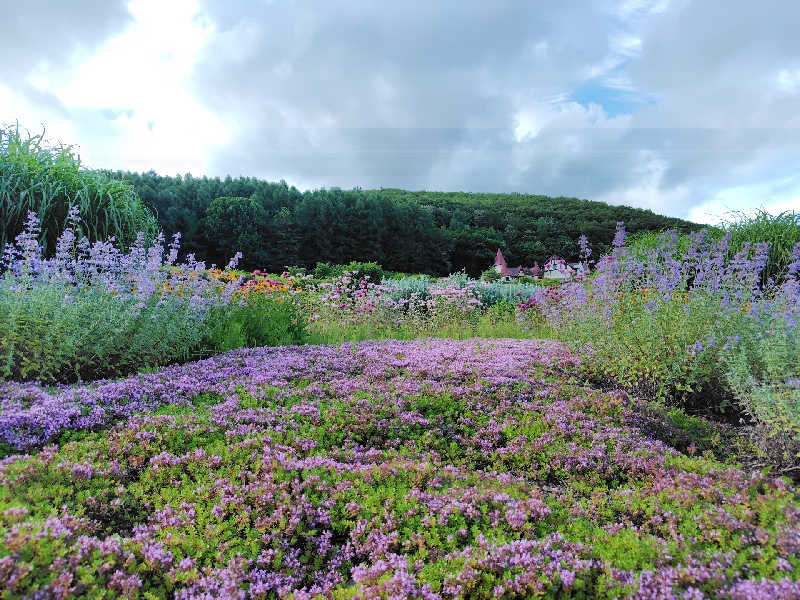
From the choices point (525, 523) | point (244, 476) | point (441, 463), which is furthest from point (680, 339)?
point (244, 476)

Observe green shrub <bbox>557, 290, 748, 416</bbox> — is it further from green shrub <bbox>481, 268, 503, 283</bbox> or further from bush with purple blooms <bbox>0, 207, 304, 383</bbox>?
green shrub <bbox>481, 268, 503, 283</bbox>

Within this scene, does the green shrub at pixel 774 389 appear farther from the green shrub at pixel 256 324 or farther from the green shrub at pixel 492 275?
the green shrub at pixel 492 275

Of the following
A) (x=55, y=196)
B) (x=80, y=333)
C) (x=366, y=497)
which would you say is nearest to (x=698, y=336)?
(x=366, y=497)

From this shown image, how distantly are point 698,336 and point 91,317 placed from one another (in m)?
6.68

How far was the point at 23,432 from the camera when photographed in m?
4.05

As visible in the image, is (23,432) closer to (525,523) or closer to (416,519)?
(416,519)

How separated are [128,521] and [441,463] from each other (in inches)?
85.7

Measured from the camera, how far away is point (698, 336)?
5766 millimetres

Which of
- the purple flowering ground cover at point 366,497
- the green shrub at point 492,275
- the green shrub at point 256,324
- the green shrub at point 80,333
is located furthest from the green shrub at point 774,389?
the green shrub at point 492,275

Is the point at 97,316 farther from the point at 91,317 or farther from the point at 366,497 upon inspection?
the point at 366,497

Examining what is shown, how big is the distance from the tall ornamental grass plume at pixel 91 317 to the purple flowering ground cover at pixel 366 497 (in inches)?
24.6

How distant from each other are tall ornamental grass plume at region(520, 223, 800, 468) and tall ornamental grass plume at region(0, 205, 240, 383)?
524 cm

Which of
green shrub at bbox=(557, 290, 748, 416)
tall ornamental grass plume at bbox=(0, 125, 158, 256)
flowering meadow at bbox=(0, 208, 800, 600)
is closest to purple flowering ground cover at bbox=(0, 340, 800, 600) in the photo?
flowering meadow at bbox=(0, 208, 800, 600)

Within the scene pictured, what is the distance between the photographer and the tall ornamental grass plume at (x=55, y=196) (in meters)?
8.52
